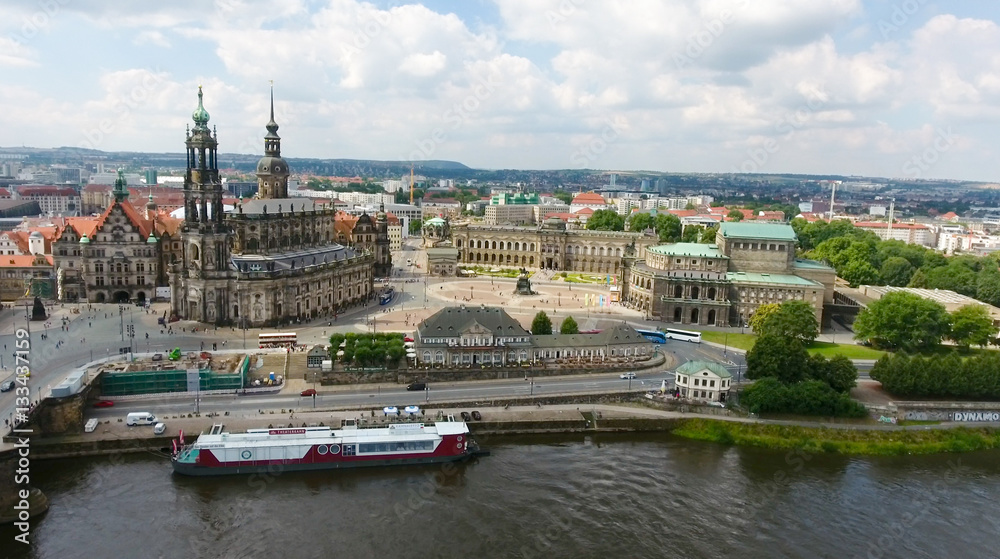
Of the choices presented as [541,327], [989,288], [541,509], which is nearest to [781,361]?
[541,327]

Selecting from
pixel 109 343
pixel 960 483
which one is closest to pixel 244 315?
pixel 109 343

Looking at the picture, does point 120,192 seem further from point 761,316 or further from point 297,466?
point 761,316

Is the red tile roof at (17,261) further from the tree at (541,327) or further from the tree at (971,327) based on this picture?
the tree at (971,327)

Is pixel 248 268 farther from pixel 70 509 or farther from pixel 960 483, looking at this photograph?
pixel 960 483

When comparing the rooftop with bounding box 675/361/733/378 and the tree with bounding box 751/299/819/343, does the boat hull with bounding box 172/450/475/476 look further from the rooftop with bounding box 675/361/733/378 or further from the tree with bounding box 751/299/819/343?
the tree with bounding box 751/299/819/343

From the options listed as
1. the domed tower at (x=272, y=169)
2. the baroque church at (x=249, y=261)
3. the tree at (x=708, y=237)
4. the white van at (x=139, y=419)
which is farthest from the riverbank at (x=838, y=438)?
the tree at (x=708, y=237)

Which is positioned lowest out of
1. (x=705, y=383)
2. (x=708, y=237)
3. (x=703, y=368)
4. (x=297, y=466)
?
(x=297, y=466)
